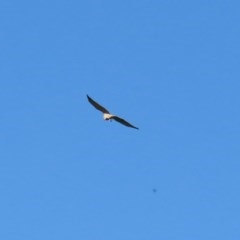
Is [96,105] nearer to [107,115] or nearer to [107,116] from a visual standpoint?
[107,115]

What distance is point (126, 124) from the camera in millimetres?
53219

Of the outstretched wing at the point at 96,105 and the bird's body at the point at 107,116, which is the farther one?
the outstretched wing at the point at 96,105

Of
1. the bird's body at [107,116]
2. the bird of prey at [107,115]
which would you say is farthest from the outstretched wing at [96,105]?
the bird's body at [107,116]

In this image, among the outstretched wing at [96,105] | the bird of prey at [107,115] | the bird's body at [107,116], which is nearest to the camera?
the bird of prey at [107,115]

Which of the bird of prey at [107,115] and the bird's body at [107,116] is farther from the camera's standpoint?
the bird's body at [107,116]

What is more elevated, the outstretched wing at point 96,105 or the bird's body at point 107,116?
the outstretched wing at point 96,105

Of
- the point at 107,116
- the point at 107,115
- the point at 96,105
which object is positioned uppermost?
the point at 96,105

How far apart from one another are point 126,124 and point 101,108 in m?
4.20

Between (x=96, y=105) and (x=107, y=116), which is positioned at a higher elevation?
(x=96, y=105)

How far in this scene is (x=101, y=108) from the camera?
55.8 m

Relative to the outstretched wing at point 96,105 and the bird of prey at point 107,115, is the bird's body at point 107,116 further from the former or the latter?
the outstretched wing at point 96,105

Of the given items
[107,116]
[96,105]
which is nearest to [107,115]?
Result: [107,116]

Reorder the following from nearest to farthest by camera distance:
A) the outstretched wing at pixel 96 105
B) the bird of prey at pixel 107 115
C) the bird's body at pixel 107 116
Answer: the bird of prey at pixel 107 115 < the bird's body at pixel 107 116 < the outstretched wing at pixel 96 105

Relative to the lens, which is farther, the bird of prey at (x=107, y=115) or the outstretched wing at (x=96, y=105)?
the outstretched wing at (x=96, y=105)
